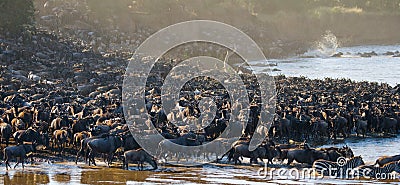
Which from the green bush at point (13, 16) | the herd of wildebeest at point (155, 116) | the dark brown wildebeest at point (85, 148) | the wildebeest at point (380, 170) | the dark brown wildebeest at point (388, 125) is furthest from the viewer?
the green bush at point (13, 16)

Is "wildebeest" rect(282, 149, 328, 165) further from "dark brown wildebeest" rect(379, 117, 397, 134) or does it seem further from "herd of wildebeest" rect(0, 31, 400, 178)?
"dark brown wildebeest" rect(379, 117, 397, 134)

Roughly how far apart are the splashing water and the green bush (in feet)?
118

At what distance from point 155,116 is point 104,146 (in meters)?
6.32

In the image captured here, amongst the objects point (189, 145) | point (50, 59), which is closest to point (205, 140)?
point (189, 145)

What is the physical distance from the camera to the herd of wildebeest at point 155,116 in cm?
1961

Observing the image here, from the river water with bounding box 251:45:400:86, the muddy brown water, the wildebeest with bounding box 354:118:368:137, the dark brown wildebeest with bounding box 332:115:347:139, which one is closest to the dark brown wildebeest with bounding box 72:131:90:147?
the muddy brown water

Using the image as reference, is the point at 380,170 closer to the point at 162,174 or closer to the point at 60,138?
the point at 162,174

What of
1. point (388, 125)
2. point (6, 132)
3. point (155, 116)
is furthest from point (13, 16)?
point (388, 125)

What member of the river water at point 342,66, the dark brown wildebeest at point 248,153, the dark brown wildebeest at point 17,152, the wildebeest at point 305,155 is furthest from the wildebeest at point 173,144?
the river water at point 342,66

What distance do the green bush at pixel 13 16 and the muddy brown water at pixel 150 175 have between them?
29.3 meters

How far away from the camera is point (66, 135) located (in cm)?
2075

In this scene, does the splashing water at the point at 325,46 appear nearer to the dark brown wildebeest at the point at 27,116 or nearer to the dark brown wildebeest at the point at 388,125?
the dark brown wildebeest at the point at 388,125

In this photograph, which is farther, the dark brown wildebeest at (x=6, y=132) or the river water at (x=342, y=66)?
the river water at (x=342, y=66)

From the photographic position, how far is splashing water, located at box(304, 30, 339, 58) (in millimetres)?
77350
